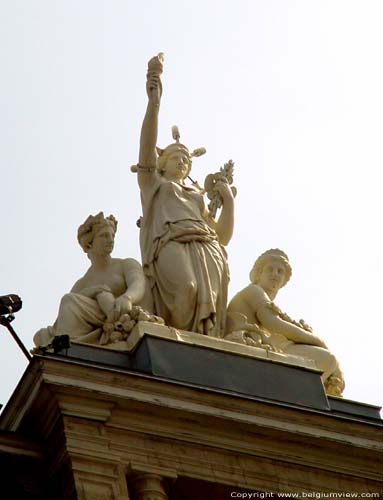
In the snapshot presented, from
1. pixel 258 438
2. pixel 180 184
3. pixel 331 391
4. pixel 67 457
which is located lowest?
pixel 67 457

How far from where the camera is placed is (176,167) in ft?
86.4

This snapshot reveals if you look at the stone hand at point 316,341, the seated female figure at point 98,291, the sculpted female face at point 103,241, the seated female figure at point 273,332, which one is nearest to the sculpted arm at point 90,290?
the seated female figure at point 98,291

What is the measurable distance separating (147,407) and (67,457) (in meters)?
1.20

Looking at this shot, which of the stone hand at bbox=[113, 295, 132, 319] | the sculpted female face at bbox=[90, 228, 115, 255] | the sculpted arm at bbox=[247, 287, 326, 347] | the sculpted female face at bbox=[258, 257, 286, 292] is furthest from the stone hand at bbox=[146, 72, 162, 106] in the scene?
the stone hand at bbox=[113, 295, 132, 319]

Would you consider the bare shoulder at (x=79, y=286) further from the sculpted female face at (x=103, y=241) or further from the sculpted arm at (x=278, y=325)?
the sculpted arm at (x=278, y=325)

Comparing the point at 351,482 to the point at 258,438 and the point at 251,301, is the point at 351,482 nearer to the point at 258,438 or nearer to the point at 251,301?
the point at 258,438

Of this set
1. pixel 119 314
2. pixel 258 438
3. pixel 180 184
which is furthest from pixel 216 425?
pixel 180 184

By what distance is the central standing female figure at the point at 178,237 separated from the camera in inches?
964

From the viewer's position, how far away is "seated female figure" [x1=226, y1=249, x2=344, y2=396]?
80.9 ft

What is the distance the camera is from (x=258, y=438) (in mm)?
22656

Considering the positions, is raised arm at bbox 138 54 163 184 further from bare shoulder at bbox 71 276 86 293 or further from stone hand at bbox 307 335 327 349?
stone hand at bbox 307 335 327 349

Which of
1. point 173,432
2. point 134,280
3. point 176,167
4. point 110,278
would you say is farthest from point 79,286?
point 173,432

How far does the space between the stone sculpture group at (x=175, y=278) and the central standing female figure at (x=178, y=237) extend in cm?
1

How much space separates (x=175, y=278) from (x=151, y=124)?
2.27 meters
